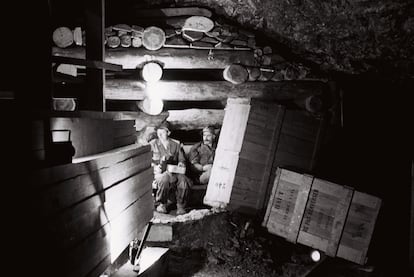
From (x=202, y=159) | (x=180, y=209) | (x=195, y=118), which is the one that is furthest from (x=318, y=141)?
(x=180, y=209)

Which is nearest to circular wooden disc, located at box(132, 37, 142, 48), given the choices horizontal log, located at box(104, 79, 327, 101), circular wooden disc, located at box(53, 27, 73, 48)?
horizontal log, located at box(104, 79, 327, 101)

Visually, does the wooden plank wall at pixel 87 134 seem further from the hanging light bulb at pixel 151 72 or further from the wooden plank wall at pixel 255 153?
the wooden plank wall at pixel 255 153

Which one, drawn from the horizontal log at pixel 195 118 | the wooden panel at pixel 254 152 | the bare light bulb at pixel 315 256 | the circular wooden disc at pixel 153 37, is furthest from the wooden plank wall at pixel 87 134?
the bare light bulb at pixel 315 256

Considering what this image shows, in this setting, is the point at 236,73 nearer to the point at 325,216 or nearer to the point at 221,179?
the point at 221,179

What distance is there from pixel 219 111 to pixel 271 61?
2.17 m

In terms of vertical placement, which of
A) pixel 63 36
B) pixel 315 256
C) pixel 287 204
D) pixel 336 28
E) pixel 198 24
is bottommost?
pixel 315 256

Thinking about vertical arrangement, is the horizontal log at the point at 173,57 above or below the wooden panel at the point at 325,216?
above

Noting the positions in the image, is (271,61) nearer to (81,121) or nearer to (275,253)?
(275,253)

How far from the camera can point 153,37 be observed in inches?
328

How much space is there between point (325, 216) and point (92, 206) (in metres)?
6.03

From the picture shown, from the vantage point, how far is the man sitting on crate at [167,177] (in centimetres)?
931

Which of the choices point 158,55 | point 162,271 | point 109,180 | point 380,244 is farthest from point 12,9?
point 380,244

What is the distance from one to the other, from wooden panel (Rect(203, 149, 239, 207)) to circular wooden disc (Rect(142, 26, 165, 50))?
11.3ft

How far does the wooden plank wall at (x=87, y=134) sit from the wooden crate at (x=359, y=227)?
18.1 feet
